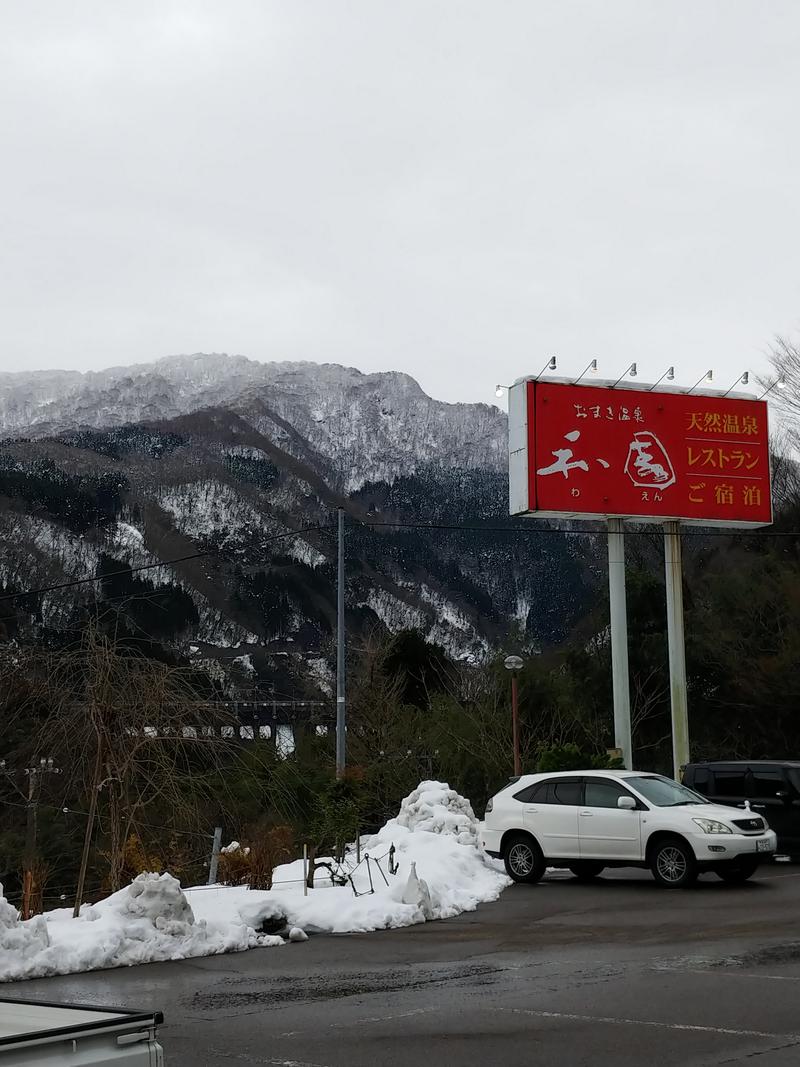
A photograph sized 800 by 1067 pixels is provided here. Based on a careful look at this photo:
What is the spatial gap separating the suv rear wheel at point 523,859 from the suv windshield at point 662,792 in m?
1.89

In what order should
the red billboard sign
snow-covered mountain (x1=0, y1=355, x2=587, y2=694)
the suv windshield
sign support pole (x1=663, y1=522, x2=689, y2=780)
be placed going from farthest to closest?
1. snow-covered mountain (x1=0, y1=355, x2=587, y2=694)
2. sign support pole (x1=663, y1=522, x2=689, y2=780)
3. the red billboard sign
4. the suv windshield

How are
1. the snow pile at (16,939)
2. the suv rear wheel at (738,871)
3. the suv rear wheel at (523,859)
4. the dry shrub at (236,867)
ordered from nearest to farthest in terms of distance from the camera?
the snow pile at (16,939)
the dry shrub at (236,867)
the suv rear wheel at (738,871)
the suv rear wheel at (523,859)

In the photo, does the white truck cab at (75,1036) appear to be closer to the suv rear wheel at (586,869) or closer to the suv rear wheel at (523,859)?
the suv rear wheel at (586,869)

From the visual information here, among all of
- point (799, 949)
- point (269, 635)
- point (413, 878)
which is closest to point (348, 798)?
point (413, 878)

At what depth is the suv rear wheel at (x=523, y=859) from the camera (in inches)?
790

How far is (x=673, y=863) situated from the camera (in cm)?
1869

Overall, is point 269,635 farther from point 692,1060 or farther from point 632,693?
point 692,1060

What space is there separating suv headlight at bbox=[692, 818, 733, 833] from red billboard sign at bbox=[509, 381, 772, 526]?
12.0m

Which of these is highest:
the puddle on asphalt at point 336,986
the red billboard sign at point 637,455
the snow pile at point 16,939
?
the red billboard sign at point 637,455

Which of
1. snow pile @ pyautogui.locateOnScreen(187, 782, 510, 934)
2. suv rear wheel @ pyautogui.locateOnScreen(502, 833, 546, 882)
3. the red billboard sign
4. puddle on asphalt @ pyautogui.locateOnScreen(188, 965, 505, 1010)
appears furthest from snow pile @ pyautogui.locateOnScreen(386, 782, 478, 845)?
puddle on asphalt @ pyautogui.locateOnScreen(188, 965, 505, 1010)

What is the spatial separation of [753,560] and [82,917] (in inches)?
1507

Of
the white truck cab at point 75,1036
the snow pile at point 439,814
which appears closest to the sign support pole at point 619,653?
the snow pile at point 439,814

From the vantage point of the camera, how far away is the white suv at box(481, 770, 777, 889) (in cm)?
1847

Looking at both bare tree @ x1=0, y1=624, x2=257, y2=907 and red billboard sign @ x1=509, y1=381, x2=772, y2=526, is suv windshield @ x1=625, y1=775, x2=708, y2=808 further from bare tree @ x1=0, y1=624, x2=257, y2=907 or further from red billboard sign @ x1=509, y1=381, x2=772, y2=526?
red billboard sign @ x1=509, y1=381, x2=772, y2=526
